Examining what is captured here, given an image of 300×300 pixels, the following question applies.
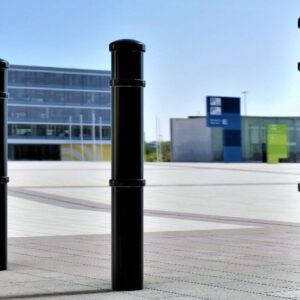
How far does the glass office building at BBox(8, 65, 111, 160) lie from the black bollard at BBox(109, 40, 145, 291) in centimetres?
11279

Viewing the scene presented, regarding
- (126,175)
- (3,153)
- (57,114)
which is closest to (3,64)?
(3,153)

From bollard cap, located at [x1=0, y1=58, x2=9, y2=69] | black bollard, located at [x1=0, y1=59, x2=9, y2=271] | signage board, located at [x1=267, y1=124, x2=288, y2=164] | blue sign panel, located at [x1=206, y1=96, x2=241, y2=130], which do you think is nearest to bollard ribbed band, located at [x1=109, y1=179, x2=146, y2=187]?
black bollard, located at [x1=0, y1=59, x2=9, y2=271]

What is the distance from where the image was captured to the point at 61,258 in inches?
289

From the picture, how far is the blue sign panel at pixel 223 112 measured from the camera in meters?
74.3

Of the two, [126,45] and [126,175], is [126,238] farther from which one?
[126,45]

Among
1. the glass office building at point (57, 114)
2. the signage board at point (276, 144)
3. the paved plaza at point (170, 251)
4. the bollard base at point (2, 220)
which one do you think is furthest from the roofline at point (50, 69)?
the bollard base at point (2, 220)

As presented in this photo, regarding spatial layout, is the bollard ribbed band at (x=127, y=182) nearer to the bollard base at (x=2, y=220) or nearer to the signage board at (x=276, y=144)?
the bollard base at (x=2, y=220)

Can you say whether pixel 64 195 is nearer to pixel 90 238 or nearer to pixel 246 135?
pixel 90 238

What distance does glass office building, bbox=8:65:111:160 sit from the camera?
120 meters

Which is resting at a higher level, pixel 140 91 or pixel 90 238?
pixel 140 91

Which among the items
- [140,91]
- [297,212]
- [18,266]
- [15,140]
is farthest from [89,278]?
[15,140]

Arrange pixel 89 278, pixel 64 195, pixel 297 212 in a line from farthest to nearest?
pixel 64 195
pixel 297 212
pixel 89 278

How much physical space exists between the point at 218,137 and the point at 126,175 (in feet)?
246

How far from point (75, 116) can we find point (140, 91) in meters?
119
